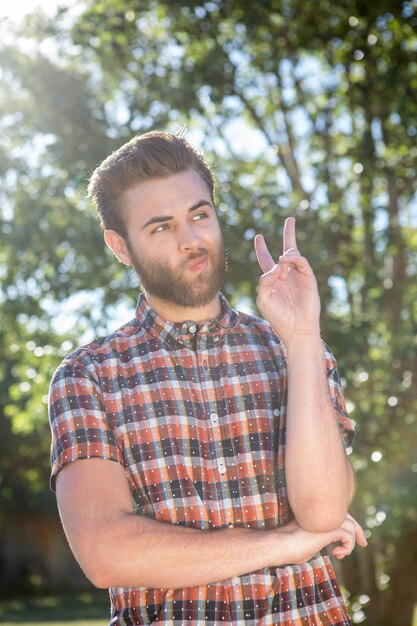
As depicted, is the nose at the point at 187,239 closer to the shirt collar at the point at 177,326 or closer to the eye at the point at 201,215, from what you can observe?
the eye at the point at 201,215

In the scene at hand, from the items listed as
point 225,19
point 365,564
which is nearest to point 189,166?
point 225,19

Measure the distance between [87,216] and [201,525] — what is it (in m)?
7.01

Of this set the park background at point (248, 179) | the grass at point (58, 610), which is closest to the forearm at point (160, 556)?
the park background at point (248, 179)

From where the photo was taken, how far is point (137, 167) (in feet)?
9.29

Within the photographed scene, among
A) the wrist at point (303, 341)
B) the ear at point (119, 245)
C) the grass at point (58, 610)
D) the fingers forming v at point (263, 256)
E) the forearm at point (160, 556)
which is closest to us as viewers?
the forearm at point (160, 556)

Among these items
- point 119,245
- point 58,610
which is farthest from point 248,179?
point 58,610

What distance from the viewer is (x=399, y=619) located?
33.5 ft

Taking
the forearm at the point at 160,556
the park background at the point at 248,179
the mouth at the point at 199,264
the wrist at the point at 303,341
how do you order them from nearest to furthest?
the forearm at the point at 160,556, the wrist at the point at 303,341, the mouth at the point at 199,264, the park background at the point at 248,179

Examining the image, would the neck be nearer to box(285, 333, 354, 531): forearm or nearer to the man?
the man

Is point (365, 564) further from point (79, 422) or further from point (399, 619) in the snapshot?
point (79, 422)

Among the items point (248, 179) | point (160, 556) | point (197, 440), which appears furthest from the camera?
point (248, 179)

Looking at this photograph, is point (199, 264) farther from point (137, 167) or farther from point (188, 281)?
point (137, 167)

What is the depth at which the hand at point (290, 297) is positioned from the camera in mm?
2566

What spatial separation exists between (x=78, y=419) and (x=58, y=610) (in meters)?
24.3
